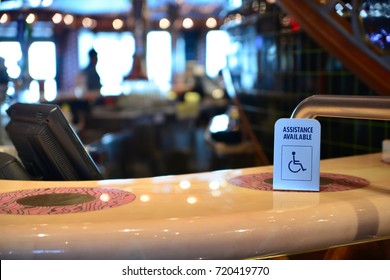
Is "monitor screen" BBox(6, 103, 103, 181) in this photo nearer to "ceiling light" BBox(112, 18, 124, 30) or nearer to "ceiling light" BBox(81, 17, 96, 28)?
"ceiling light" BBox(81, 17, 96, 28)

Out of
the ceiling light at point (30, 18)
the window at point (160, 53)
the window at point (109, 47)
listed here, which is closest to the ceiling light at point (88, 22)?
the window at point (109, 47)

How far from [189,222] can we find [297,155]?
1.57 ft

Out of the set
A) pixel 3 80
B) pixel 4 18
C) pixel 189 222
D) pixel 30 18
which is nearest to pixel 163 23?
pixel 30 18

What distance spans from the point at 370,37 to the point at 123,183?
166cm

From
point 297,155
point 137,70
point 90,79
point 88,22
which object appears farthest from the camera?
point 88,22

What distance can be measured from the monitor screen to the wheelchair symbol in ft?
2.24

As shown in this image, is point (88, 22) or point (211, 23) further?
point (211, 23)

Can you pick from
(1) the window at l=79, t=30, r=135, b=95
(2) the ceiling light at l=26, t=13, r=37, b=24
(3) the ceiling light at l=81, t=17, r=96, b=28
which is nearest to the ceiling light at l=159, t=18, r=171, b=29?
(1) the window at l=79, t=30, r=135, b=95

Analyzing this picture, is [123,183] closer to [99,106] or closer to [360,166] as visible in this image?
[360,166]

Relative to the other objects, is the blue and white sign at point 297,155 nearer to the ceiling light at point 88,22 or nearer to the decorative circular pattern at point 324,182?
the decorative circular pattern at point 324,182

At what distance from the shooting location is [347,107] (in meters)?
→ 1.69

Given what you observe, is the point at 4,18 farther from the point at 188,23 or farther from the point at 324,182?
the point at 188,23

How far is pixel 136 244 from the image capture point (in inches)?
52.1

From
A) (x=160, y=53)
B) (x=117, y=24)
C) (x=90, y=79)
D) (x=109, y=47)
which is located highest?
(x=117, y=24)
